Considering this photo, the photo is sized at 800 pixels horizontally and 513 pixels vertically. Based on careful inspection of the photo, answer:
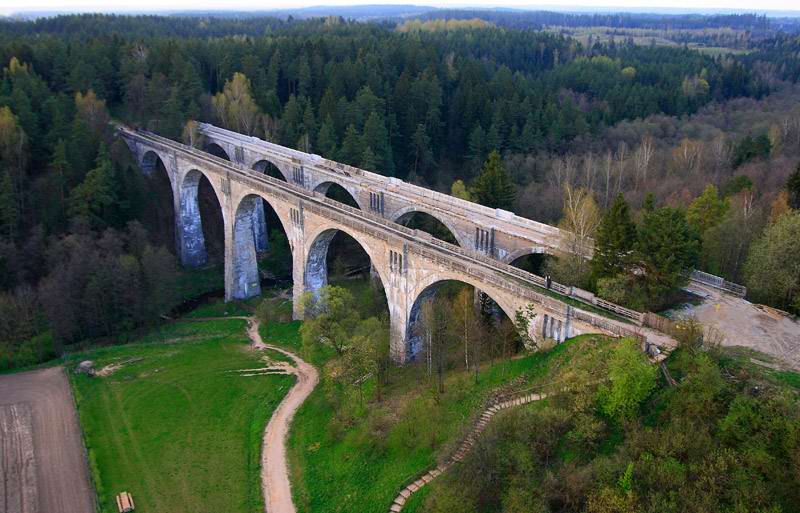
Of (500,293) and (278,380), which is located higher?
(500,293)

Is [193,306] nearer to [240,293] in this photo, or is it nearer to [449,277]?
[240,293]

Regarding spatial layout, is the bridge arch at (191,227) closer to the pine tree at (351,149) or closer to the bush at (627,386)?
the pine tree at (351,149)

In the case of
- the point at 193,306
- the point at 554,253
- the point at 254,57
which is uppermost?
the point at 254,57

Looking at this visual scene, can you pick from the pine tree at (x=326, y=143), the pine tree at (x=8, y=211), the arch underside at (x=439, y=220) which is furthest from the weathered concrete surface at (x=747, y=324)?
the pine tree at (x=8, y=211)

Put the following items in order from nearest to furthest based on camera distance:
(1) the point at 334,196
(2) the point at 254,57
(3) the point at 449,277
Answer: (3) the point at 449,277 < (1) the point at 334,196 < (2) the point at 254,57

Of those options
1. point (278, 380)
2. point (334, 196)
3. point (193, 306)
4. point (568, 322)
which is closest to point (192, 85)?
point (334, 196)

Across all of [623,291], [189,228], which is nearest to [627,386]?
[623,291]
